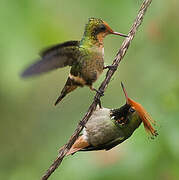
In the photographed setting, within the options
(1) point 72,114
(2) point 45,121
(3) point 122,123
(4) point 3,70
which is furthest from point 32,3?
(2) point 45,121

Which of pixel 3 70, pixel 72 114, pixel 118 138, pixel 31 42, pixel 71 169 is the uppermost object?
pixel 31 42

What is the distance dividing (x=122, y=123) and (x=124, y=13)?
964 mm

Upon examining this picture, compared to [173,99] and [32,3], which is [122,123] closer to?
[173,99]

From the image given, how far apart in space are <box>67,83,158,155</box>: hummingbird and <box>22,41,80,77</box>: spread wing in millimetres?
642

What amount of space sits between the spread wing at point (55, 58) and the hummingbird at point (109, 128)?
64cm

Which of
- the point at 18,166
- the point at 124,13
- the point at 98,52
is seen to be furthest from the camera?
the point at 18,166

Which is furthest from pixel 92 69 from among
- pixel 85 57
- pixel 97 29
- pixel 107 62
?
pixel 107 62

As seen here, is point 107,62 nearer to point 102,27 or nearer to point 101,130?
point 101,130

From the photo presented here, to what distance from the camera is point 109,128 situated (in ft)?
13.3

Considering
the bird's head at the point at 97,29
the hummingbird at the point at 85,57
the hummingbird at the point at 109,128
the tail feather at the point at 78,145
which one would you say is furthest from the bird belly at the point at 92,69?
the tail feather at the point at 78,145

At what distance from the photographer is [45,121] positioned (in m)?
7.12

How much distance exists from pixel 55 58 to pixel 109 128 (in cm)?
106

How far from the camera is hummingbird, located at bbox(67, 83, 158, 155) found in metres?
3.87

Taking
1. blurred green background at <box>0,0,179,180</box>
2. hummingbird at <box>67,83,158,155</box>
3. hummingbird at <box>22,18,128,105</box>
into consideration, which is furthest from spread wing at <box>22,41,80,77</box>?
hummingbird at <box>67,83,158,155</box>
